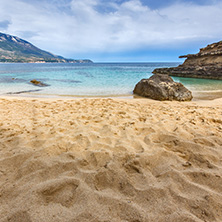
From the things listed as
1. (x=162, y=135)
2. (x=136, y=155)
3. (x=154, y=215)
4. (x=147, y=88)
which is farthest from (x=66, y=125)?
(x=147, y=88)

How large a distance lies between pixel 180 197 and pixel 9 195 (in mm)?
1980

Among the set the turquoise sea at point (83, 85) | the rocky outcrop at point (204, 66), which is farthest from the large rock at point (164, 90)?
the rocky outcrop at point (204, 66)

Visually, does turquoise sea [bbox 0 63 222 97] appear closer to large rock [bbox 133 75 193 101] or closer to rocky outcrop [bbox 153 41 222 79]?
large rock [bbox 133 75 193 101]

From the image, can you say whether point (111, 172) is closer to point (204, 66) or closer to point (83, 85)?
point (83, 85)

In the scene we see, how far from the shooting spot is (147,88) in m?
9.12

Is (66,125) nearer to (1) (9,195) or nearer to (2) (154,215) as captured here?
(1) (9,195)

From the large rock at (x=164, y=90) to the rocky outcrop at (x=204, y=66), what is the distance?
18729mm

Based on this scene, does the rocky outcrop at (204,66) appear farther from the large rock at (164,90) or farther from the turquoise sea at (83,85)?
the large rock at (164,90)

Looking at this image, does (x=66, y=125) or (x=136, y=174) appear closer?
(x=136, y=174)

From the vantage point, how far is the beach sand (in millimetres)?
1494

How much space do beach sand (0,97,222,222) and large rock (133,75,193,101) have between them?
488cm

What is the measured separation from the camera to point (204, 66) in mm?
26328

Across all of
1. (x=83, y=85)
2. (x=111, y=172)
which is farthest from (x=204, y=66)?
(x=111, y=172)

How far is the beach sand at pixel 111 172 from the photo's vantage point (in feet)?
4.90
